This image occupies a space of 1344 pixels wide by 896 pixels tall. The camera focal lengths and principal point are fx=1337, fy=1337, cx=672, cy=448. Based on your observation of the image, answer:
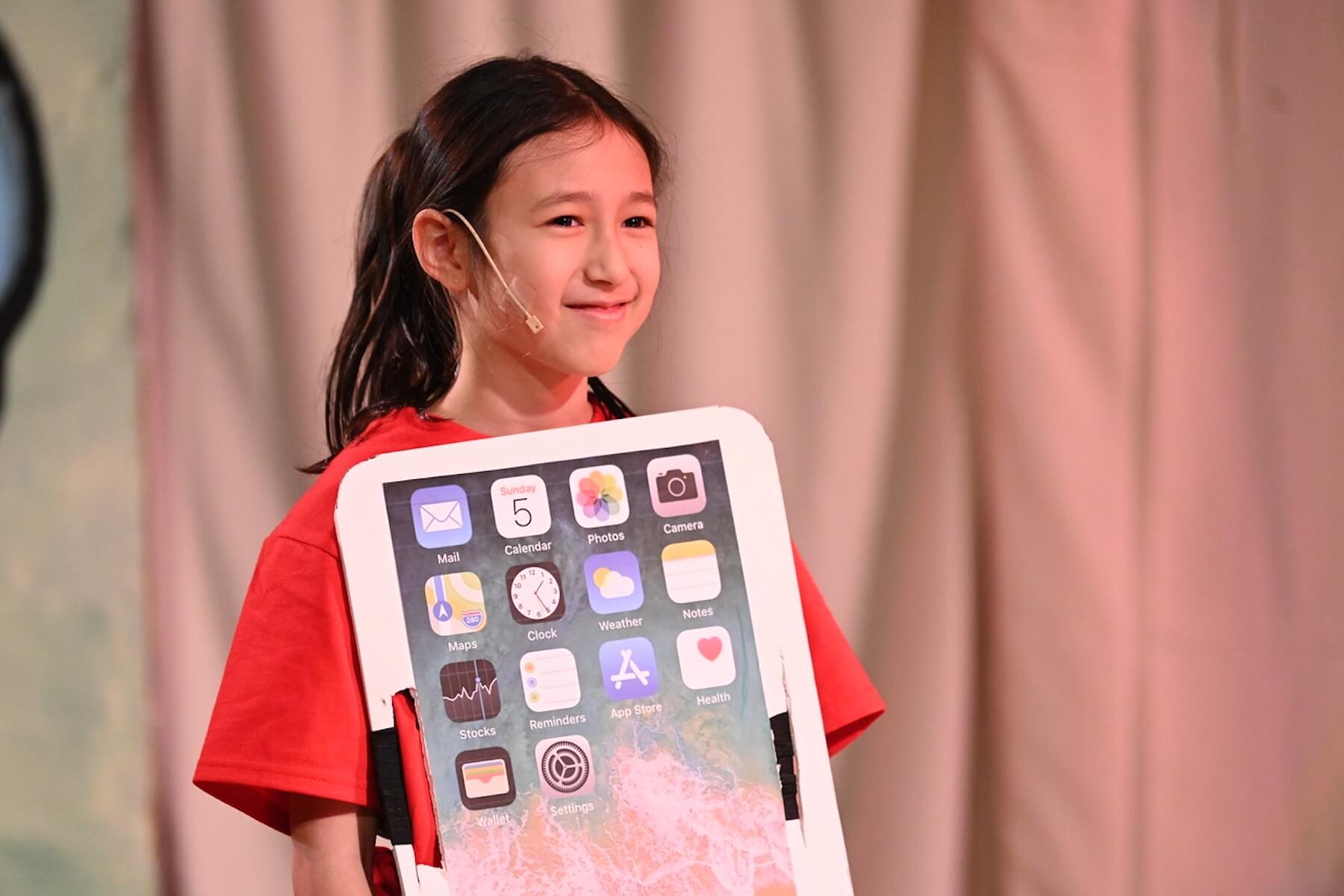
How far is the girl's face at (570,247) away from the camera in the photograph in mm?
825

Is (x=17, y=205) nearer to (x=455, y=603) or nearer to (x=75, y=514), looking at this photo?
(x=75, y=514)

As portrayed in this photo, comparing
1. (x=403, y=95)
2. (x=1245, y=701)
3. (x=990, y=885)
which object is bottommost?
(x=990, y=885)

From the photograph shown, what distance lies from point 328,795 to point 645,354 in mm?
607

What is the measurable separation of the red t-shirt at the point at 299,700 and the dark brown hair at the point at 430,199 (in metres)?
0.13

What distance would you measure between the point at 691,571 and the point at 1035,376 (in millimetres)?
588

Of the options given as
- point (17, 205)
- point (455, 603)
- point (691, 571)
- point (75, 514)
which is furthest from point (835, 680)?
point (17, 205)

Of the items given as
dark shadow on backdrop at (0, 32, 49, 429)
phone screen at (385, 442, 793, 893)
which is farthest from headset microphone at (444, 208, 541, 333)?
dark shadow on backdrop at (0, 32, 49, 429)

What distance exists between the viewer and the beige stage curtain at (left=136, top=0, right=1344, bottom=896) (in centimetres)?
123

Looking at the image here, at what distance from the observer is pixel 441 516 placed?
0.76 meters

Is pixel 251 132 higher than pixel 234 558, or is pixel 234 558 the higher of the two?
pixel 251 132

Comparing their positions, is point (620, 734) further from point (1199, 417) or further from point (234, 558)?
point (1199, 417)

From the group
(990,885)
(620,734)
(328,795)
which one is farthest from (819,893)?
(990,885)

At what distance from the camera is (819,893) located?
0.75 m

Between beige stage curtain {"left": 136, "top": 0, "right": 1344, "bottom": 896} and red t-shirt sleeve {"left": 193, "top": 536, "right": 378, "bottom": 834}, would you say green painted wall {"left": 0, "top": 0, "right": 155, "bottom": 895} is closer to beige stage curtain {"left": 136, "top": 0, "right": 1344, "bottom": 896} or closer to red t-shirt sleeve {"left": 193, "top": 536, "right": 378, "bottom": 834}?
beige stage curtain {"left": 136, "top": 0, "right": 1344, "bottom": 896}
